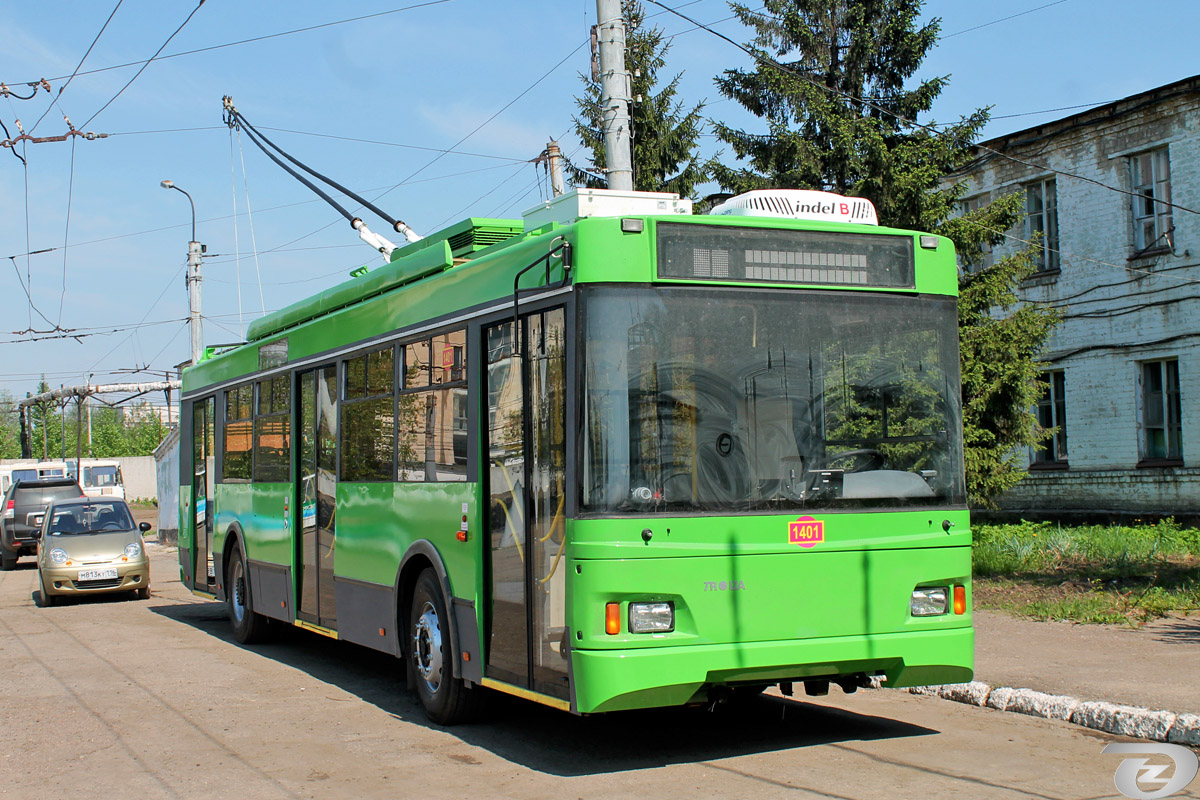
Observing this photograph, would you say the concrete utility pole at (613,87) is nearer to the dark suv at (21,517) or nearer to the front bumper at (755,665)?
the front bumper at (755,665)

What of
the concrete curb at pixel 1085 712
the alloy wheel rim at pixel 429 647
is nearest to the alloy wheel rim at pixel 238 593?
the alloy wheel rim at pixel 429 647

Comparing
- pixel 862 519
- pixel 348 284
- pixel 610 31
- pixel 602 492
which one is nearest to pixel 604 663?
pixel 602 492

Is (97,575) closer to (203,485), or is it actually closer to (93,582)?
(93,582)

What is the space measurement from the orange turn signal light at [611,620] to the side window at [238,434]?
7.82 metres

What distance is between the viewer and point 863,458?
689 centimetres

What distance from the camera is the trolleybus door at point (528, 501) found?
22.2ft

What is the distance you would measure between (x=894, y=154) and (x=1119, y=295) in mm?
9023

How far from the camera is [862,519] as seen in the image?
6.88 meters

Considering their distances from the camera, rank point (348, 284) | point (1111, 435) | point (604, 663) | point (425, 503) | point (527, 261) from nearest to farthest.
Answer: point (604, 663) < point (527, 261) < point (425, 503) < point (348, 284) < point (1111, 435)

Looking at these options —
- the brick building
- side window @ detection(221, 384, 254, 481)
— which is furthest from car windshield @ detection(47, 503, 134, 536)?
the brick building

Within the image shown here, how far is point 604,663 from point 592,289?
195cm

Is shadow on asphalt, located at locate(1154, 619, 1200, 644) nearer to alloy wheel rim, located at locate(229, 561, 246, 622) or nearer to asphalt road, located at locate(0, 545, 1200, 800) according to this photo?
asphalt road, located at locate(0, 545, 1200, 800)

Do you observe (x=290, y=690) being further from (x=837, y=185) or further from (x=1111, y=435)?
(x=1111, y=435)

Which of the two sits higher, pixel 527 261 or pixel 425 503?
pixel 527 261
